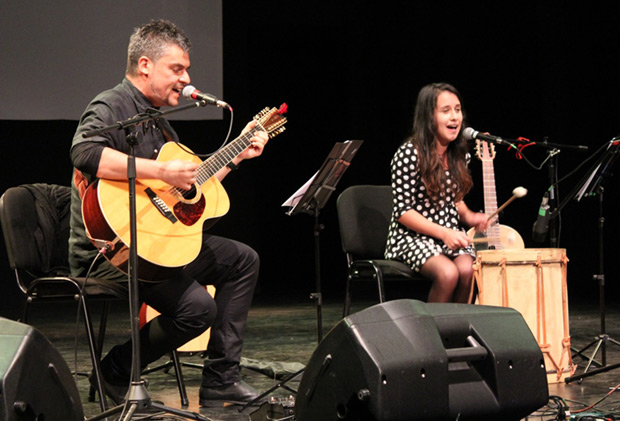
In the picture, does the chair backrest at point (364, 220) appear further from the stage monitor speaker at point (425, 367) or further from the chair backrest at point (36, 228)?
the stage monitor speaker at point (425, 367)

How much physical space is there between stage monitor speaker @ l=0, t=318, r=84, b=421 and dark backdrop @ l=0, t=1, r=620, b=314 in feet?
15.8

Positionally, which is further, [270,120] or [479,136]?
[479,136]

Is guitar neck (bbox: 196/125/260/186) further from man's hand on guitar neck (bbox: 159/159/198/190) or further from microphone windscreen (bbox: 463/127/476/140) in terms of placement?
microphone windscreen (bbox: 463/127/476/140)

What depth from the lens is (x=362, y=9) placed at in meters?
A: 7.50

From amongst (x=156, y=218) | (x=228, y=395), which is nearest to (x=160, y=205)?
(x=156, y=218)

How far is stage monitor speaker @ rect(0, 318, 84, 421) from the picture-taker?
70.9 inches

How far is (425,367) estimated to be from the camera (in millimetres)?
1919

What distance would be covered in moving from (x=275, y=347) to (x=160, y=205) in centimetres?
191

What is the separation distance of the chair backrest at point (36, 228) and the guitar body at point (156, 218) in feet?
1.20

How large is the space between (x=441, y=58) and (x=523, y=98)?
34.2 inches

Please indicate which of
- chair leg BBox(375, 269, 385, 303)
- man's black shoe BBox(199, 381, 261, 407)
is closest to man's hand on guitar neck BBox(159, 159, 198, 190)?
man's black shoe BBox(199, 381, 261, 407)

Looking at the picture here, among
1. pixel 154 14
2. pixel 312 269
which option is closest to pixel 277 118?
pixel 154 14

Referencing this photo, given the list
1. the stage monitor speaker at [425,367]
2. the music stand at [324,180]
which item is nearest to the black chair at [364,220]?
the music stand at [324,180]

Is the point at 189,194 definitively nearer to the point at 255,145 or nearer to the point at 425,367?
the point at 255,145
